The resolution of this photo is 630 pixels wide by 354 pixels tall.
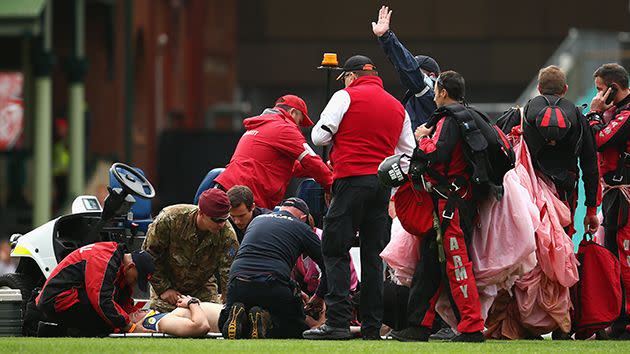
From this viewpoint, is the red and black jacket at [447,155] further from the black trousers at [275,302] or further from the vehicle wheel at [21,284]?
the vehicle wheel at [21,284]

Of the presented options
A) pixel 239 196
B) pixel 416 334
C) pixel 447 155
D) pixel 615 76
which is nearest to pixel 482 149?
pixel 447 155

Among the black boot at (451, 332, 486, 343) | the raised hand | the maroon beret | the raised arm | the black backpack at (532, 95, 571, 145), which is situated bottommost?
the black boot at (451, 332, 486, 343)

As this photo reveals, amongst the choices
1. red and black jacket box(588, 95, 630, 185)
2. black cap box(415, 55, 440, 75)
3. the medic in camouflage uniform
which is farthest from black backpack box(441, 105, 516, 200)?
black cap box(415, 55, 440, 75)

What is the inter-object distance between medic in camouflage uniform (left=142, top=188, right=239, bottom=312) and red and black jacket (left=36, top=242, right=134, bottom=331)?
0.68m

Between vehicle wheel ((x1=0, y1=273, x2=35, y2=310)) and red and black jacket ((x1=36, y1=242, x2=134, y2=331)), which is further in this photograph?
vehicle wheel ((x1=0, y1=273, x2=35, y2=310))

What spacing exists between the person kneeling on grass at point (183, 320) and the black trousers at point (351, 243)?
1118 mm

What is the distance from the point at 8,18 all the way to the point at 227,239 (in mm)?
13833

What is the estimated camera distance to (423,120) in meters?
14.9

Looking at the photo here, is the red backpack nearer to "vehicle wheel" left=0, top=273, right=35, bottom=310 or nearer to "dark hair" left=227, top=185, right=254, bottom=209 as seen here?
"dark hair" left=227, top=185, right=254, bottom=209

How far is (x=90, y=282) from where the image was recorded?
13.2 meters

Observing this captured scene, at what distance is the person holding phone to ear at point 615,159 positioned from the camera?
1398cm

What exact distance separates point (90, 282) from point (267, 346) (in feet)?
5.76

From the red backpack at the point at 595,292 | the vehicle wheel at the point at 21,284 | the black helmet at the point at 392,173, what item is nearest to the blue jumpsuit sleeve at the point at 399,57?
the black helmet at the point at 392,173

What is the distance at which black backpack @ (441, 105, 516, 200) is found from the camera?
41.4 feet
